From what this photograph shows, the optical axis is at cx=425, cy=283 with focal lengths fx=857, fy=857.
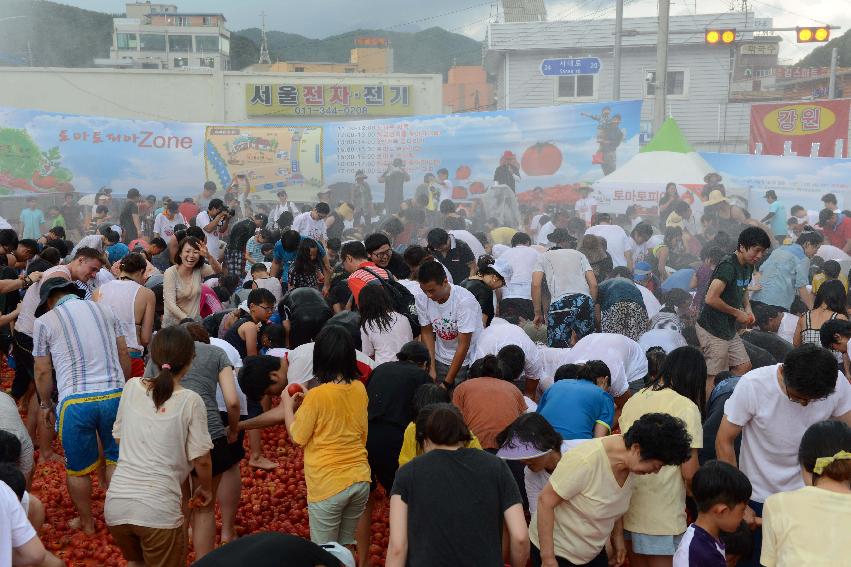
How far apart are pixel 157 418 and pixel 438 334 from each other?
286 centimetres

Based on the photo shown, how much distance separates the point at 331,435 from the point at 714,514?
203 centimetres

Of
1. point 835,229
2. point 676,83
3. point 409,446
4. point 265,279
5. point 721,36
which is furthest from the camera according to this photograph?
point 676,83

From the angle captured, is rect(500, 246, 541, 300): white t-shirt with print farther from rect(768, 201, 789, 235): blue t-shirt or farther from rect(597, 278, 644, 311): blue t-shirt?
rect(768, 201, 789, 235): blue t-shirt

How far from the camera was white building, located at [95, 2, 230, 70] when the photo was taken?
78.1 metres

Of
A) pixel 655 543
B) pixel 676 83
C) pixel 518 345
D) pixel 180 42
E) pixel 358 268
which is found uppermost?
pixel 180 42

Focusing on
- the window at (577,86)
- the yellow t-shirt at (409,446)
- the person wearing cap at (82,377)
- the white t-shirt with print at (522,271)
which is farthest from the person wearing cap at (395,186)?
the window at (577,86)

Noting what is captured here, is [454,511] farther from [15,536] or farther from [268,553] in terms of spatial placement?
[15,536]

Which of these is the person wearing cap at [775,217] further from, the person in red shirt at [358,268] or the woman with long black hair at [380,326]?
the woman with long black hair at [380,326]

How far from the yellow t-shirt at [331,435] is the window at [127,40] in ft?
271

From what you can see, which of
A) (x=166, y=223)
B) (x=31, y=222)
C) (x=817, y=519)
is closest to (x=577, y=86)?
(x=31, y=222)

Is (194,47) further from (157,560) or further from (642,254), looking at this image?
(157,560)

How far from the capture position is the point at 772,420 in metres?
4.52

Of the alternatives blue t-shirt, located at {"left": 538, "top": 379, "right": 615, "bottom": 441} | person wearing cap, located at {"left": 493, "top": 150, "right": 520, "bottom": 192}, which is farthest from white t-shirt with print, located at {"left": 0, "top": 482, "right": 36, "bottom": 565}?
person wearing cap, located at {"left": 493, "top": 150, "right": 520, "bottom": 192}

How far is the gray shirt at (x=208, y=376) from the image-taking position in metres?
5.21
